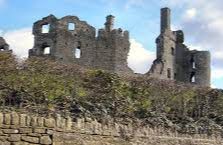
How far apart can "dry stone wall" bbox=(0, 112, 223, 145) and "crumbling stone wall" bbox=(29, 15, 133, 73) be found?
29929 millimetres

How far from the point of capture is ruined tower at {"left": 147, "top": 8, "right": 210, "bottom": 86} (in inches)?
2199

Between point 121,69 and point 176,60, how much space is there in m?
11.4

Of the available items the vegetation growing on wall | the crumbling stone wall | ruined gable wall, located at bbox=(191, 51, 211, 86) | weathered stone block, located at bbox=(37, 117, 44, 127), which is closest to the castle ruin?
the crumbling stone wall

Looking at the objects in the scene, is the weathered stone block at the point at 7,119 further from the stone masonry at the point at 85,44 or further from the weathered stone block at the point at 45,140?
the stone masonry at the point at 85,44

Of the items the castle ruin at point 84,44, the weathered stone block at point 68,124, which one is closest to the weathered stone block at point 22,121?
the weathered stone block at point 68,124

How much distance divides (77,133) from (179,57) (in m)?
43.7

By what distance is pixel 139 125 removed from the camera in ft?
56.9

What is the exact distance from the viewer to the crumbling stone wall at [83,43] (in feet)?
158

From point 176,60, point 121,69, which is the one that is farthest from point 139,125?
point 176,60

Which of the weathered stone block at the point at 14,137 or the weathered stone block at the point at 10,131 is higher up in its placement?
the weathered stone block at the point at 10,131

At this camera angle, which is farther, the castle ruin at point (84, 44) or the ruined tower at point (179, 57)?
the ruined tower at point (179, 57)

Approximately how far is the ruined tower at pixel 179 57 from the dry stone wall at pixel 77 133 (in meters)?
36.9

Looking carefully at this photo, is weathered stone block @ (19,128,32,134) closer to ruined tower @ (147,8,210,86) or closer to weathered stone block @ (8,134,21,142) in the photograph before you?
weathered stone block @ (8,134,21,142)

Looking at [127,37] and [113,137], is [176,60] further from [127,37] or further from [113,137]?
[113,137]
